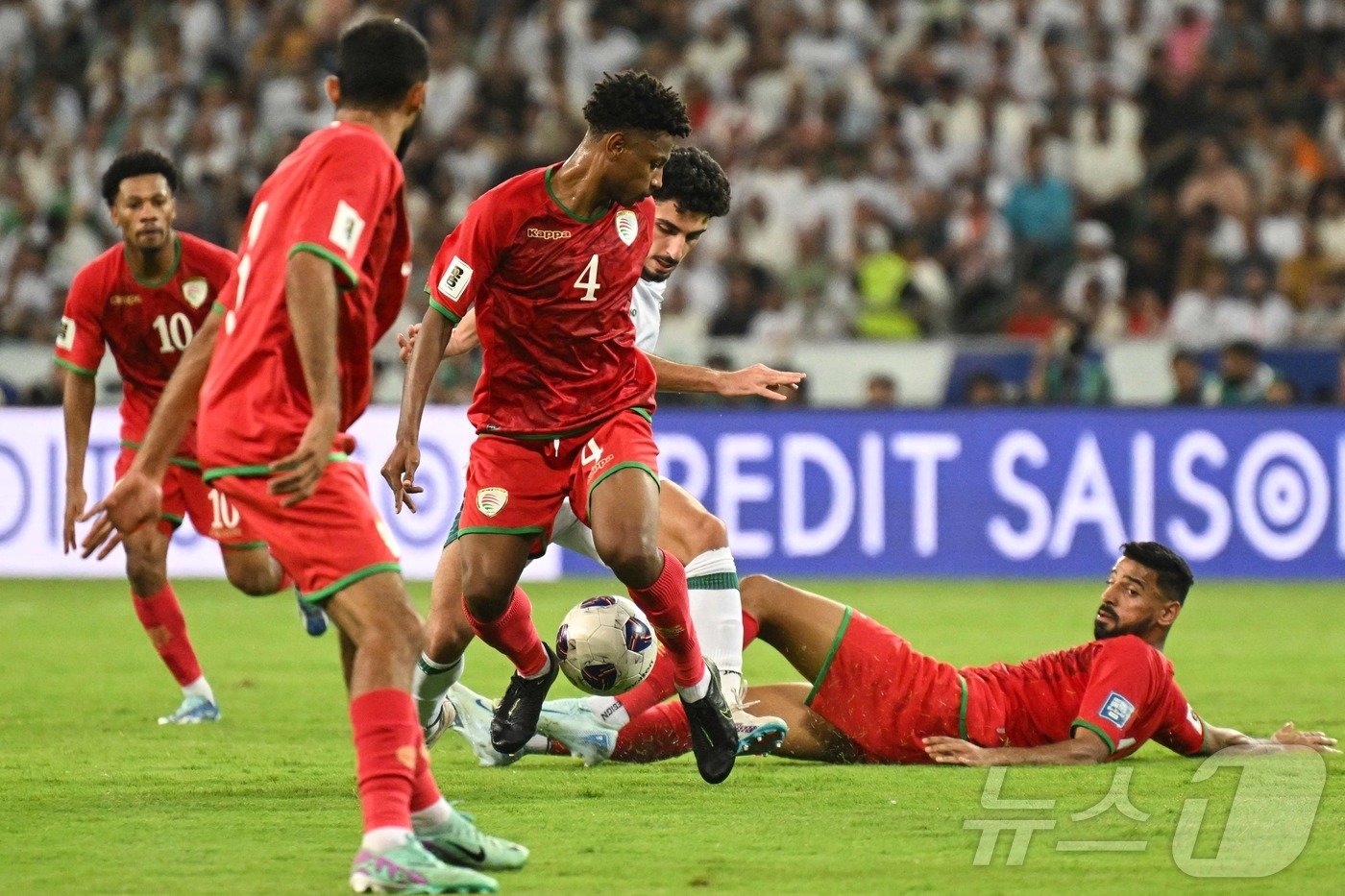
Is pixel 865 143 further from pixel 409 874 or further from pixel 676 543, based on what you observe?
pixel 409 874

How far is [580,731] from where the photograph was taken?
671cm

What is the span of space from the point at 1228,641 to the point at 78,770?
21.5ft

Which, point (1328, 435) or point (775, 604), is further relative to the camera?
point (1328, 435)

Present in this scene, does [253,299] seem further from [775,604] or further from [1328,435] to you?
[1328,435]

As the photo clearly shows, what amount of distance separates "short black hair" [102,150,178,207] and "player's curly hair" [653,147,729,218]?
228cm

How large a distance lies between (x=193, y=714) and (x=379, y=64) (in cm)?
411

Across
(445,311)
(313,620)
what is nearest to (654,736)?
(445,311)

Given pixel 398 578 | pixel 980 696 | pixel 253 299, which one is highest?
pixel 253 299

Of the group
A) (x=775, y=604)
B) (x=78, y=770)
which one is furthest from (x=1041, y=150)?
(x=78, y=770)

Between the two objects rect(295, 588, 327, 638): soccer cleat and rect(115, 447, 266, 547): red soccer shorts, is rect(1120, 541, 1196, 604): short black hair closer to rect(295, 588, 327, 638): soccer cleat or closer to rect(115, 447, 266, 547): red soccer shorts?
rect(115, 447, 266, 547): red soccer shorts

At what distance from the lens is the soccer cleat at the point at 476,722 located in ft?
22.4

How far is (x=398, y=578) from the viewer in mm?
4594

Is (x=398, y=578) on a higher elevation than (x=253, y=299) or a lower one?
lower

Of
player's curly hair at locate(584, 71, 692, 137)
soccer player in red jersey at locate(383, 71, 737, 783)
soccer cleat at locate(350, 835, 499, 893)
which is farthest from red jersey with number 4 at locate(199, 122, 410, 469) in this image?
player's curly hair at locate(584, 71, 692, 137)
